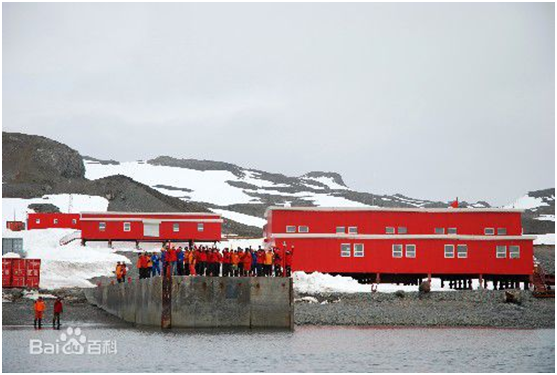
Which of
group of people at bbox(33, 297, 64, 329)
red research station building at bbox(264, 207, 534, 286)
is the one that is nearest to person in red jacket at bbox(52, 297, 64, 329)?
group of people at bbox(33, 297, 64, 329)

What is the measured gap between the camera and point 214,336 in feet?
114

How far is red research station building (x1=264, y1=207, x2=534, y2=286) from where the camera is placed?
6231 cm

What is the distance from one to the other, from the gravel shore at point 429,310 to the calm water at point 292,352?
5545 millimetres

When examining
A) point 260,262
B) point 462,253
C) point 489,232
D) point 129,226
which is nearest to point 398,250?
point 462,253

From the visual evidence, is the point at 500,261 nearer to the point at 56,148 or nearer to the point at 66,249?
the point at 66,249

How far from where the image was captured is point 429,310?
4981 centimetres

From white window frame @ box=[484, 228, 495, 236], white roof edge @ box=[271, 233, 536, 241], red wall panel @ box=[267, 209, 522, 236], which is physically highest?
red wall panel @ box=[267, 209, 522, 236]

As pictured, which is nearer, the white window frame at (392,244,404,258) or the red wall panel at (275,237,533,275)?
the red wall panel at (275,237,533,275)

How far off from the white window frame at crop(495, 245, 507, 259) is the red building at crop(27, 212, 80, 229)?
52.7 meters

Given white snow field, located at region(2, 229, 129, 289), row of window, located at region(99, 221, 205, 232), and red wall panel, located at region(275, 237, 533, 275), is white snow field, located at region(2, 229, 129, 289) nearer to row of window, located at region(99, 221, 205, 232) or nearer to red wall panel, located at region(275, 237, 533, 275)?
row of window, located at region(99, 221, 205, 232)

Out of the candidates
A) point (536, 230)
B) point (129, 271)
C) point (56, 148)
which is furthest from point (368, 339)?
point (56, 148)

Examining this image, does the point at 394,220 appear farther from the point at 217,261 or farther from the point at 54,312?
the point at 54,312

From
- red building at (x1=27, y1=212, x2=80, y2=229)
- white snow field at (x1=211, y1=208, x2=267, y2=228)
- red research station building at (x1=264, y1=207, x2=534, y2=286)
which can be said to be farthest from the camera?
white snow field at (x1=211, y1=208, x2=267, y2=228)

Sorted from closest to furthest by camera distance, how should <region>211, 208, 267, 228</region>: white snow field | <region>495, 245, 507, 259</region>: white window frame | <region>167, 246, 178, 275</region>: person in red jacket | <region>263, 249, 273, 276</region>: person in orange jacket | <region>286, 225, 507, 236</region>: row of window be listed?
1. <region>167, 246, 178, 275</region>: person in red jacket
2. <region>263, 249, 273, 276</region>: person in orange jacket
3. <region>495, 245, 507, 259</region>: white window frame
4. <region>286, 225, 507, 236</region>: row of window
5. <region>211, 208, 267, 228</region>: white snow field
